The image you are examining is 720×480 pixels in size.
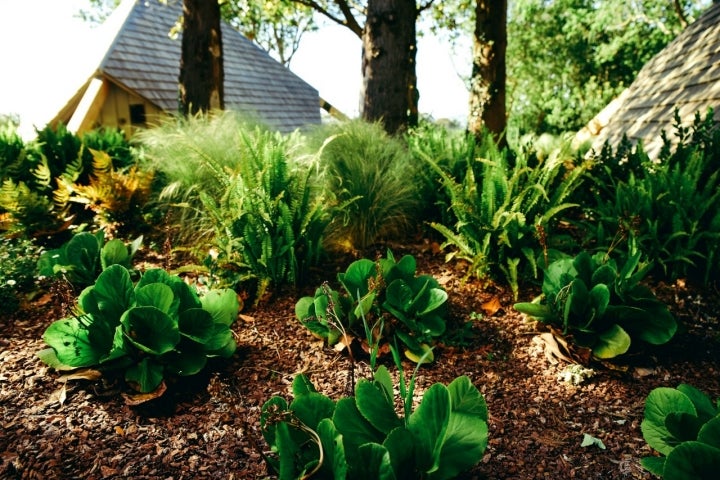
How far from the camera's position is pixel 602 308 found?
2.20 metres

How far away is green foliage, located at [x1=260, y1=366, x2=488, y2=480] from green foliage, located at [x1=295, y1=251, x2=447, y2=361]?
28.0 inches

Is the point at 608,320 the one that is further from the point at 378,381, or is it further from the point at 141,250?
the point at 141,250

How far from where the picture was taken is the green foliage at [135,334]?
1956mm

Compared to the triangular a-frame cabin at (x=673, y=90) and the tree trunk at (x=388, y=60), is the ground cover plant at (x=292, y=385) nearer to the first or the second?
the triangular a-frame cabin at (x=673, y=90)

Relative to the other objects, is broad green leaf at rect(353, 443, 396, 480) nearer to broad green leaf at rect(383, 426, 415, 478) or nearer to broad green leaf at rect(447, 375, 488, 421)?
broad green leaf at rect(383, 426, 415, 478)

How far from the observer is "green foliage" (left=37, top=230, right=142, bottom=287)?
2.63 m

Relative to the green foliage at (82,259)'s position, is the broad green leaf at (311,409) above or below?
below

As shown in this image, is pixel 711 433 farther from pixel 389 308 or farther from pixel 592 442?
pixel 389 308

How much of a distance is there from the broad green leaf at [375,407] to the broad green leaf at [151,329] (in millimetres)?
891

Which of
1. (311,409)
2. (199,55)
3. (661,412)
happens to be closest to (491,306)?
(661,412)

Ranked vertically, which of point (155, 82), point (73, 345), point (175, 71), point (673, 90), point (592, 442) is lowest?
point (592, 442)

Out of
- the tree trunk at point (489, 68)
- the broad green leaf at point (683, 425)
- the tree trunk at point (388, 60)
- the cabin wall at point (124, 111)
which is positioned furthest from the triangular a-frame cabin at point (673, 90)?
the cabin wall at point (124, 111)

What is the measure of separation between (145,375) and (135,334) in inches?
7.1

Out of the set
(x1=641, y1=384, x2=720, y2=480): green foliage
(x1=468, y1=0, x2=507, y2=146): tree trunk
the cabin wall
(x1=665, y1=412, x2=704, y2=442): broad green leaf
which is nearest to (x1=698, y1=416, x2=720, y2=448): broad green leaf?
(x1=641, y1=384, x2=720, y2=480): green foliage
